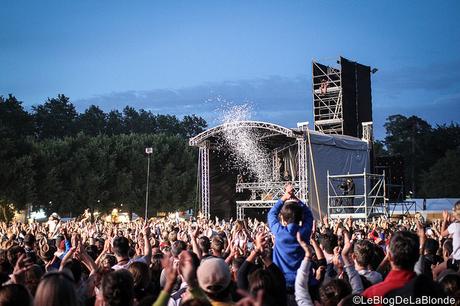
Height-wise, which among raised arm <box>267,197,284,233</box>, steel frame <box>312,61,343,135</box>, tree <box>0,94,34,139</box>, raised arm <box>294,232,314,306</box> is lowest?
raised arm <box>294,232,314,306</box>

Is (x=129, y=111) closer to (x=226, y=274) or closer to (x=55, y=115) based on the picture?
(x=55, y=115)

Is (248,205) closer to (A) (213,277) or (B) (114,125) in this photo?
(A) (213,277)

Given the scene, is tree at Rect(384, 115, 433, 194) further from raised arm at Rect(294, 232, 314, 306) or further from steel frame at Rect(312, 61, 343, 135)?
raised arm at Rect(294, 232, 314, 306)

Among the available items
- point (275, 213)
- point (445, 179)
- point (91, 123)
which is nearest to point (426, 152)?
point (445, 179)

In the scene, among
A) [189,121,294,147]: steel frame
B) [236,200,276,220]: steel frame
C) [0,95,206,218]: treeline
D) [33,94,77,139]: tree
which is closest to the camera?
[189,121,294,147]: steel frame

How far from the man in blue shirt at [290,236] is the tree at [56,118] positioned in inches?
2072

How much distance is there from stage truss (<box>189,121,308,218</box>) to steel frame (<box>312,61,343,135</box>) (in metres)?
3.44

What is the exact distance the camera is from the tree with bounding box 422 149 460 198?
51.4 metres

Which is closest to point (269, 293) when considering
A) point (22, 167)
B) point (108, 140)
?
point (22, 167)

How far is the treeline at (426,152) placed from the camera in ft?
171

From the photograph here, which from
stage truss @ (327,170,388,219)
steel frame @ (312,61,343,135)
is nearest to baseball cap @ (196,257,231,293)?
stage truss @ (327,170,388,219)

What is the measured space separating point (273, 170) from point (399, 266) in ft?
74.8

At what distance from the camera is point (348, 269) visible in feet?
13.2

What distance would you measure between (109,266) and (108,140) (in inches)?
1459
